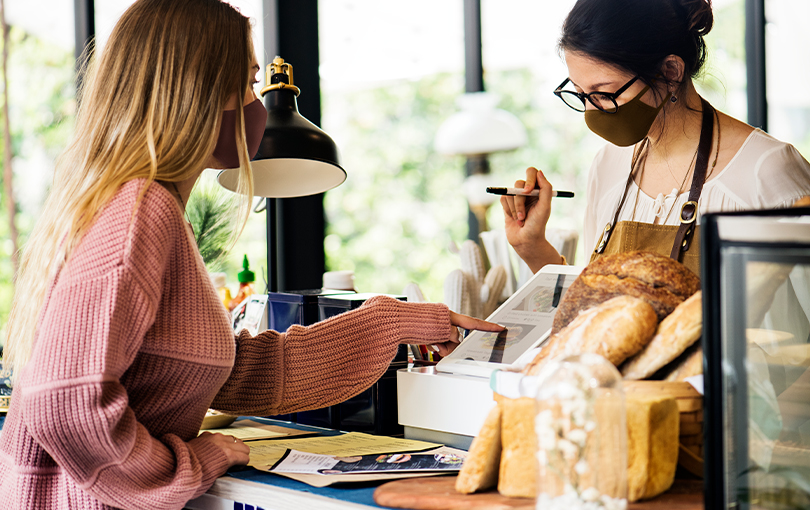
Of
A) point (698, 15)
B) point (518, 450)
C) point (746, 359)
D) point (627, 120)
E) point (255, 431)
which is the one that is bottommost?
point (255, 431)

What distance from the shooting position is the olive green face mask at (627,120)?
1.46 metres

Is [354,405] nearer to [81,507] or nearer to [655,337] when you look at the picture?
[81,507]

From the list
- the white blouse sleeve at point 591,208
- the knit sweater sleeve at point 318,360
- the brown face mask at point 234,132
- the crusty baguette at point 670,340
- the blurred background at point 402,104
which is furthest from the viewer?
the blurred background at point 402,104

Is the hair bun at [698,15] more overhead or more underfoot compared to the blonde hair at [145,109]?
more overhead

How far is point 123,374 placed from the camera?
96 centimetres

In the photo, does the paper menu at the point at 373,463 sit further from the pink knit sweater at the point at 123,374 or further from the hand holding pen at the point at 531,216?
the hand holding pen at the point at 531,216

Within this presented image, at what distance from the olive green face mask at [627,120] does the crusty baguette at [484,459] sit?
2.83ft

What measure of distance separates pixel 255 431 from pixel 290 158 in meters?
0.57

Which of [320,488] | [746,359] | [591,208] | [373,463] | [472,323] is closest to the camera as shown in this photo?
[746,359]

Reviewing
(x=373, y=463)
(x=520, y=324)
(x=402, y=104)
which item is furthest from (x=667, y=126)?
(x=402, y=104)

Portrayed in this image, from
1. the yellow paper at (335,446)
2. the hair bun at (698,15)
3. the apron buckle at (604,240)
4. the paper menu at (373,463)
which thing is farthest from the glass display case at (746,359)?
the hair bun at (698,15)

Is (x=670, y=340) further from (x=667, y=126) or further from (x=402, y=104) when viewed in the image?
(x=402, y=104)

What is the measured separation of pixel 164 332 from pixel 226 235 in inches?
42.5

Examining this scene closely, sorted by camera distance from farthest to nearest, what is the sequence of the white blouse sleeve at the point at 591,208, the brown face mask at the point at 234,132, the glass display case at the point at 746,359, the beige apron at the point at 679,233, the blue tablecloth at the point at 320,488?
the white blouse sleeve at the point at 591,208
the beige apron at the point at 679,233
the brown face mask at the point at 234,132
the blue tablecloth at the point at 320,488
the glass display case at the point at 746,359
